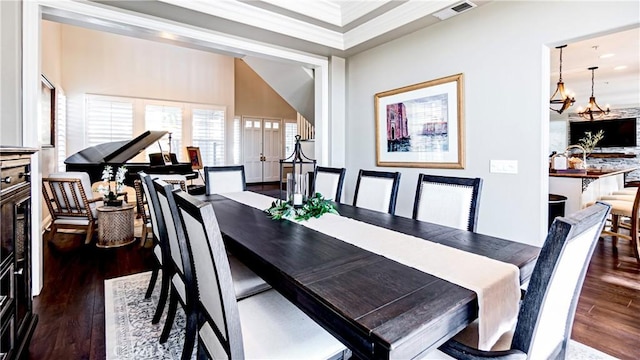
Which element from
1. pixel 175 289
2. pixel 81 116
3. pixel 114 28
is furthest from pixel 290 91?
pixel 81 116

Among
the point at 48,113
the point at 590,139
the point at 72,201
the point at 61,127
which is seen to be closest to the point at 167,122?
the point at 61,127

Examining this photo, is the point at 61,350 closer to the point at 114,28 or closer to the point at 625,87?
the point at 114,28

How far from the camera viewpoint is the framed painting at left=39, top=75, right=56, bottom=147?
→ 4.68 m

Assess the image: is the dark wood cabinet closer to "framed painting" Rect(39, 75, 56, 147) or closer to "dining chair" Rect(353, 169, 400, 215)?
"dining chair" Rect(353, 169, 400, 215)

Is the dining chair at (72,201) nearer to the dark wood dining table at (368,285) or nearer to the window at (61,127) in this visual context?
the window at (61,127)

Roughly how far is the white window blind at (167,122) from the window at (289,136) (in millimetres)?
3656

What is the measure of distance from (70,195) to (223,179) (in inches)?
81.1

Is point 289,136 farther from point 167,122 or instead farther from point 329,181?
point 329,181

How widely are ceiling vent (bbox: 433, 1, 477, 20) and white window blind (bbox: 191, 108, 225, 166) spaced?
6.85 metres

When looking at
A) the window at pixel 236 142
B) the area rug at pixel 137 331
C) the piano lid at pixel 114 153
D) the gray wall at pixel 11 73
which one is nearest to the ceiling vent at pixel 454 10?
the area rug at pixel 137 331

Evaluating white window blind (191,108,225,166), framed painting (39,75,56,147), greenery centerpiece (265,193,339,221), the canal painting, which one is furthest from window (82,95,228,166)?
greenery centerpiece (265,193,339,221)

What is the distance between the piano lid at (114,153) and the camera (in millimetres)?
5020

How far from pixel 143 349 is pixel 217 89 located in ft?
25.9

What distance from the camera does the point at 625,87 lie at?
764cm
